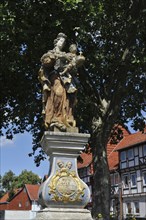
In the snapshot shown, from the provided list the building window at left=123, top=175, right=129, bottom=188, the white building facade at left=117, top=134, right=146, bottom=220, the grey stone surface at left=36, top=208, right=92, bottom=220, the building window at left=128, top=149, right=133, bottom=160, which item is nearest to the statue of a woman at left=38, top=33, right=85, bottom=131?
the grey stone surface at left=36, top=208, right=92, bottom=220

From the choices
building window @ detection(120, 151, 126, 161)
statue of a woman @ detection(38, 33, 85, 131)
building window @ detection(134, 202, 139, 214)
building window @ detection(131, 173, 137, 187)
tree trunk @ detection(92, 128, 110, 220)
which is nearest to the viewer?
statue of a woman @ detection(38, 33, 85, 131)

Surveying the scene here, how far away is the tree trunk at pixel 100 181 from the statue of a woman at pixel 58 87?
27.0ft

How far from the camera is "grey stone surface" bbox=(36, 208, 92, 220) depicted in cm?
683

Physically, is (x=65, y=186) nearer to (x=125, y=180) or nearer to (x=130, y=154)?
(x=130, y=154)

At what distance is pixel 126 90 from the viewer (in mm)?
17281

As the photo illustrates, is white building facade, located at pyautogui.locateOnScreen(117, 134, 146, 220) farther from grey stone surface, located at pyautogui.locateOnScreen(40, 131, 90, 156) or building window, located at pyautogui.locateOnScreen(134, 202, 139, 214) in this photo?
grey stone surface, located at pyautogui.locateOnScreen(40, 131, 90, 156)

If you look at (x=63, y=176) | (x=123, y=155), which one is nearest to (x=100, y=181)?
(x=63, y=176)

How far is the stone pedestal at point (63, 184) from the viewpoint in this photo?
6.99 meters

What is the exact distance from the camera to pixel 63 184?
711 cm

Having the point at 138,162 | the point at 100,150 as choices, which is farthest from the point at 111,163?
the point at 100,150

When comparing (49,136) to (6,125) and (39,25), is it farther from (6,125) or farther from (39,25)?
(6,125)

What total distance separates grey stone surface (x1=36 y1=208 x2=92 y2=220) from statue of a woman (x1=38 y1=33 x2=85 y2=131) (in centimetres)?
154

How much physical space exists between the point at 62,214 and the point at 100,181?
889 cm

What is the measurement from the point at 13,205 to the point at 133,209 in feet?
120
